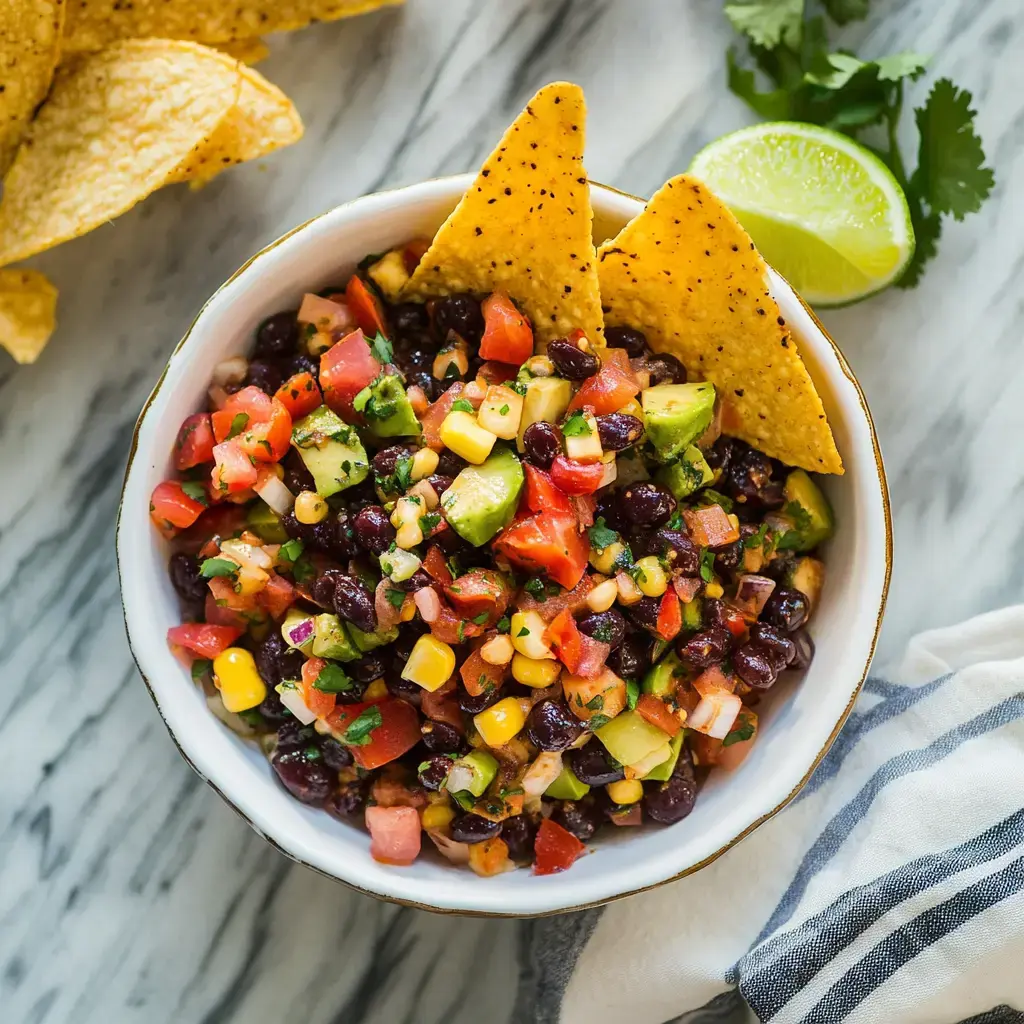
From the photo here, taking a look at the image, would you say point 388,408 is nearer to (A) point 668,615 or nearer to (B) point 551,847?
(A) point 668,615

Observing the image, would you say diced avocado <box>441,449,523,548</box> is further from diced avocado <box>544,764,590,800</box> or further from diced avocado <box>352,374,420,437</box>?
diced avocado <box>544,764,590,800</box>

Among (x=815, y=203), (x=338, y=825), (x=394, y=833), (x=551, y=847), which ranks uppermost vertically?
(x=815, y=203)

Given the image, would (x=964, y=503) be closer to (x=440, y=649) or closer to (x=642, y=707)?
(x=642, y=707)

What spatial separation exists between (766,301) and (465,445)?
0.65 m

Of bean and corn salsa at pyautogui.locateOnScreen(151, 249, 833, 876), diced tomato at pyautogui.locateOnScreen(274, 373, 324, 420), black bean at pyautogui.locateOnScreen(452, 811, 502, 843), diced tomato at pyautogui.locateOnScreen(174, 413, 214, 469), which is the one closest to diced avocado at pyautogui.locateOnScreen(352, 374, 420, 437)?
bean and corn salsa at pyautogui.locateOnScreen(151, 249, 833, 876)

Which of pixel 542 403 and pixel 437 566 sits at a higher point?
pixel 542 403

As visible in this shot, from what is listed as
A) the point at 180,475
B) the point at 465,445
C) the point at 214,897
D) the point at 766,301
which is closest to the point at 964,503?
the point at 766,301

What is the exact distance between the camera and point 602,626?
80.0 inches

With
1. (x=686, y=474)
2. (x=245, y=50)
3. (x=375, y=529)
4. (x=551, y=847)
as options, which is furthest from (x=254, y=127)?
(x=551, y=847)

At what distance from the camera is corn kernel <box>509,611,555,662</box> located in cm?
200

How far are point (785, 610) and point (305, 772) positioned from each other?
3.41 ft

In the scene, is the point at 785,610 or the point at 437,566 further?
the point at 785,610

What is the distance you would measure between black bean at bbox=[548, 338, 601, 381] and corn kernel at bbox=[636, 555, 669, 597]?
0.38 meters

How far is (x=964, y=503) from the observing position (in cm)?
281
